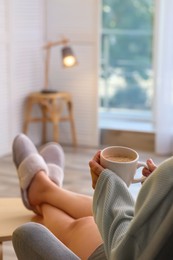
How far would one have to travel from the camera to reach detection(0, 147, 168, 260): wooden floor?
3344mm

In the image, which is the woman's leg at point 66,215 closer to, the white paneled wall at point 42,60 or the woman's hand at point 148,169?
the woman's hand at point 148,169

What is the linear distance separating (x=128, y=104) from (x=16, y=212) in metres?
3.10

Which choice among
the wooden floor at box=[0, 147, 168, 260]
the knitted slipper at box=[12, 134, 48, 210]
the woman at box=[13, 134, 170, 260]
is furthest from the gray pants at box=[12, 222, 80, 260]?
the wooden floor at box=[0, 147, 168, 260]

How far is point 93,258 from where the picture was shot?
4.56 ft

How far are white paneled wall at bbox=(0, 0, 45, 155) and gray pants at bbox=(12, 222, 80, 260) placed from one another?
2879 millimetres

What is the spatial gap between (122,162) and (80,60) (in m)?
3.10

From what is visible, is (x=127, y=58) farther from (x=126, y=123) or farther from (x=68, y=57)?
(x=68, y=57)

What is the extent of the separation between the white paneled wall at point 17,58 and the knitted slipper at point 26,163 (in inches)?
76.0

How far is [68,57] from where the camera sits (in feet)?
13.5

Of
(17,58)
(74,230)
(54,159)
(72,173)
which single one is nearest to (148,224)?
(74,230)

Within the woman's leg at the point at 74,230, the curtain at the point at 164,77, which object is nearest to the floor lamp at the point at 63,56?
the curtain at the point at 164,77

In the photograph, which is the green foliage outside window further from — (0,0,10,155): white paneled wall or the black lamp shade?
(0,0,10,155): white paneled wall

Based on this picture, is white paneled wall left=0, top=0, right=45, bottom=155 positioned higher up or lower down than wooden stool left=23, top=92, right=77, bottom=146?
higher up

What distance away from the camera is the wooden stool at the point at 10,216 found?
1777 millimetres
